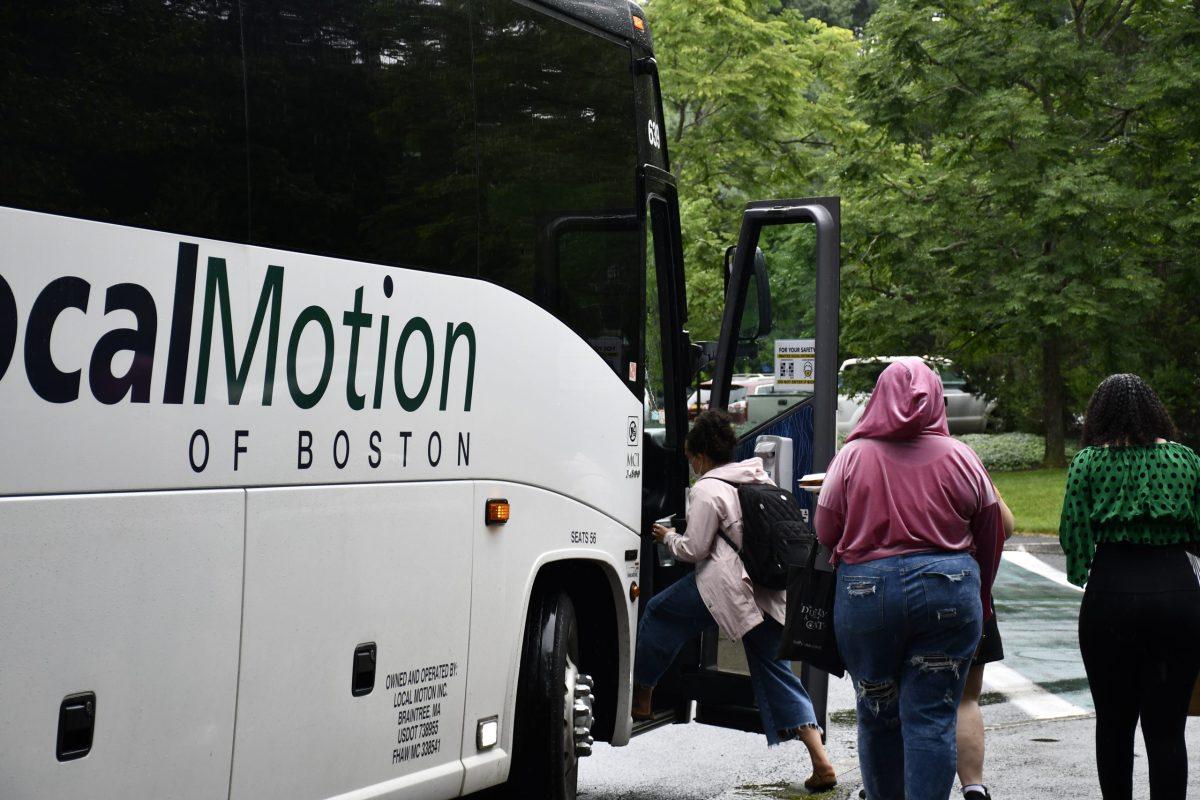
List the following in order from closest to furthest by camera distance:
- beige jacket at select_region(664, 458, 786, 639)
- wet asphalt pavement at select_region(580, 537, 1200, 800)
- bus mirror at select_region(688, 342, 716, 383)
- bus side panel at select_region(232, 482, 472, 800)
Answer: bus side panel at select_region(232, 482, 472, 800)
beige jacket at select_region(664, 458, 786, 639)
wet asphalt pavement at select_region(580, 537, 1200, 800)
bus mirror at select_region(688, 342, 716, 383)

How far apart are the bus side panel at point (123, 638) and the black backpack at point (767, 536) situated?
347 centimetres

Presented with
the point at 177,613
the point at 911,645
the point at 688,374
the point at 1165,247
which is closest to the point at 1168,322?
the point at 1165,247

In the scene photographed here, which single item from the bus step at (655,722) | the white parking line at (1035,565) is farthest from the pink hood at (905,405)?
the white parking line at (1035,565)

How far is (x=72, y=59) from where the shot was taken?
13.6 ft

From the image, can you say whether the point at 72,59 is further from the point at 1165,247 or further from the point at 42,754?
the point at 1165,247

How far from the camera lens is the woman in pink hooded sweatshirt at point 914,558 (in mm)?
5723

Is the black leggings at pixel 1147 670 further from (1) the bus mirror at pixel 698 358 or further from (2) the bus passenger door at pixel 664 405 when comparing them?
(1) the bus mirror at pixel 698 358

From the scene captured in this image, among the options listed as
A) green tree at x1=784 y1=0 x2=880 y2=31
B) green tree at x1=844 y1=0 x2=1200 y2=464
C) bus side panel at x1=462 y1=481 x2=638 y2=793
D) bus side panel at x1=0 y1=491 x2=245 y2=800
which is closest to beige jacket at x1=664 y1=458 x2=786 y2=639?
bus side panel at x1=462 y1=481 x2=638 y2=793

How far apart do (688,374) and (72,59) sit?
4522 mm

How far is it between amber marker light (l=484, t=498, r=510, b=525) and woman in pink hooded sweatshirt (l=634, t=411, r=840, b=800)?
1.79 meters

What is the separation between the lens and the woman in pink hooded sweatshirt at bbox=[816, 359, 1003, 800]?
572 cm

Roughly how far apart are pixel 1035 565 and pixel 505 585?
1290 centimetres

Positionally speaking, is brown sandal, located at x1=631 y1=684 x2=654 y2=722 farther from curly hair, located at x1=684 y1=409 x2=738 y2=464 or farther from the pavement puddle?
curly hair, located at x1=684 y1=409 x2=738 y2=464

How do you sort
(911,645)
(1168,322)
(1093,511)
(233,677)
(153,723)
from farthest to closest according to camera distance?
(1168,322), (1093,511), (911,645), (233,677), (153,723)
